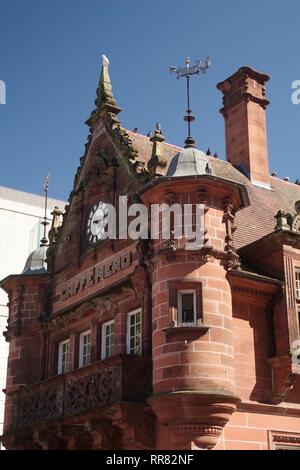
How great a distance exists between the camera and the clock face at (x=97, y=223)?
2427 centimetres

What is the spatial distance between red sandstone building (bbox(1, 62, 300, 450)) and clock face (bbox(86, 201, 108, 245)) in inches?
2.8

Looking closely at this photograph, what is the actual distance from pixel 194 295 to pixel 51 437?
6.61 m

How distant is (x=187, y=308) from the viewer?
786 inches

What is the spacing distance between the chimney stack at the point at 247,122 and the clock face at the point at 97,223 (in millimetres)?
6254

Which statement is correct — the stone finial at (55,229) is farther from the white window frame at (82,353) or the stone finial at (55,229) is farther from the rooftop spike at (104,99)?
the white window frame at (82,353)

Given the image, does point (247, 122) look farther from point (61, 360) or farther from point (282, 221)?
point (61, 360)

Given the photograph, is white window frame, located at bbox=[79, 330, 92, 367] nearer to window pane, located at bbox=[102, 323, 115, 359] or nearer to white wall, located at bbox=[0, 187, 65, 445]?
window pane, located at bbox=[102, 323, 115, 359]

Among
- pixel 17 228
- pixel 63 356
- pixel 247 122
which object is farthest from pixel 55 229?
pixel 17 228

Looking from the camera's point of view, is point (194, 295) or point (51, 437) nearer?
point (194, 295)

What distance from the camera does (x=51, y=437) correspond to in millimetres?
23031

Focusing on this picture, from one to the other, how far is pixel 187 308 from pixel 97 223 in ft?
19.3

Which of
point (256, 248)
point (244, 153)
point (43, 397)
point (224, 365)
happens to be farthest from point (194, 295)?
point (244, 153)

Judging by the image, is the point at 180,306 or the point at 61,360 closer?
the point at 180,306
